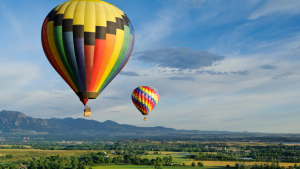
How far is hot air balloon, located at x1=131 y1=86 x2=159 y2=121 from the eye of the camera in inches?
2454

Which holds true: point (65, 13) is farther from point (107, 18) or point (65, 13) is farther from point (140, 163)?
point (140, 163)

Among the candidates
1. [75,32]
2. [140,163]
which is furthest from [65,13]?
[140,163]

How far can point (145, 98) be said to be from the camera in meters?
62.7

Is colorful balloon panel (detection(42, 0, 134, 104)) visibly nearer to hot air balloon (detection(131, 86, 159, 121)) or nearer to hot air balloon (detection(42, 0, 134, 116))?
hot air balloon (detection(42, 0, 134, 116))

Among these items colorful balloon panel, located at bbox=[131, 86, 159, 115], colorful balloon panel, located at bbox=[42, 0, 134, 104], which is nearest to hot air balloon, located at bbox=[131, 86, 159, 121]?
colorful balloon panel, located at bbox=[131, 86, 159, 115]

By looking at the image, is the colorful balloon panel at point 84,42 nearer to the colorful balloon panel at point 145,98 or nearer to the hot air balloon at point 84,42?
the hot air balloon at point 84,42

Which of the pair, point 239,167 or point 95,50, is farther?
point 239,167

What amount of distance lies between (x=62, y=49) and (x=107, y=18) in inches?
221

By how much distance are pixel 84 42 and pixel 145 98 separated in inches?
1327

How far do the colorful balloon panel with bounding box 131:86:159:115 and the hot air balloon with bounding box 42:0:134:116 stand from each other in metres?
A: 30.4

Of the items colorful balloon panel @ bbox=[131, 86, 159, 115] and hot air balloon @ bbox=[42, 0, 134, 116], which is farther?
colorful balloon panel @ bbox=[131, 86, 159, 115]

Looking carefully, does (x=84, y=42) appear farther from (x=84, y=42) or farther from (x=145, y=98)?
(x=145, y=98)

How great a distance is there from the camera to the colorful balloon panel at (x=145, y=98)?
6234 cm

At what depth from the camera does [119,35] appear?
A: 31.9 metres
